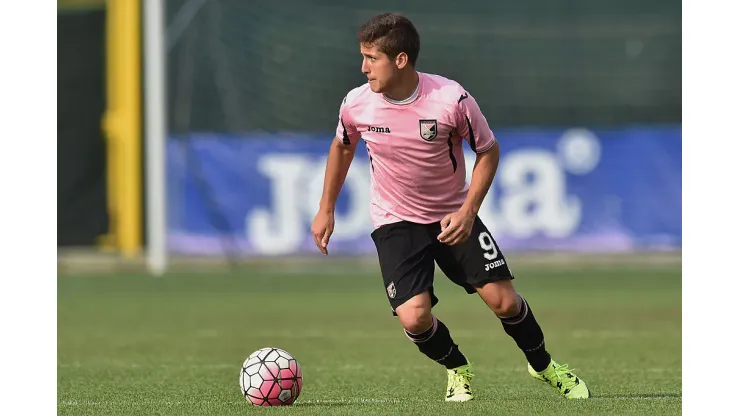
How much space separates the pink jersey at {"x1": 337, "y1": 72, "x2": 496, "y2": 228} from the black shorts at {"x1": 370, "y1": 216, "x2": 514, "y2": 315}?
8cm

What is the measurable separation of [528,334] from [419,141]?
123 cm

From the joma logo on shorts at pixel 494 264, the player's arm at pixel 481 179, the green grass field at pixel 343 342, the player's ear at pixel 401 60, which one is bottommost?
the green grass field at pixel 343 342

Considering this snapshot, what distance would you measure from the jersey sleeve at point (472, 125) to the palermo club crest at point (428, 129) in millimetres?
128

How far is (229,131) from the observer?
22016 millimetres

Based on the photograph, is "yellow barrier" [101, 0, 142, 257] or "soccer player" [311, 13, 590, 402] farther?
"yellow barrier" [101, 0, 142, 257]

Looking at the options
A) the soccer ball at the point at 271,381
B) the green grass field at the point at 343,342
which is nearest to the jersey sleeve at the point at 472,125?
the green grass field at the point at 343,342

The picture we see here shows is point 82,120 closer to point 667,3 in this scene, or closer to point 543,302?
point 667,3

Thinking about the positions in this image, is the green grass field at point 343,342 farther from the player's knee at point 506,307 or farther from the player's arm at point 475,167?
Answer: the player's arm at point 475,167

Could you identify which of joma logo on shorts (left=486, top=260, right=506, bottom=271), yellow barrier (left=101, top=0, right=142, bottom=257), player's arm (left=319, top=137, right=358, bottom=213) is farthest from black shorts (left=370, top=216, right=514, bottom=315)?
yellow barrier (left=101, top=0, right=142, bottom=257)

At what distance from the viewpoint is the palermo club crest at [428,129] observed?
718 cm

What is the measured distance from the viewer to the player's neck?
7.18 m

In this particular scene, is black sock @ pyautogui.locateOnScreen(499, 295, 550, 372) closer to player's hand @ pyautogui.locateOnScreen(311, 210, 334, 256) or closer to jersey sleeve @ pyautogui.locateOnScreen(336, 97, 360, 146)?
player's hand @ pyautogui.locateOnScreen(311, 210, 334, 256)

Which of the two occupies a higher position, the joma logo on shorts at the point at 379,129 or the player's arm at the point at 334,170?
the joma logo on shorts at the point at 379,129

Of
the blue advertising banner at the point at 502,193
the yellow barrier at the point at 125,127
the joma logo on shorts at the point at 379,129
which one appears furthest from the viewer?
the yellow barrier at the point at 125,127
